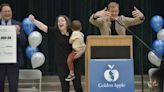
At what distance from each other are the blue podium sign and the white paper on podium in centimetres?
159

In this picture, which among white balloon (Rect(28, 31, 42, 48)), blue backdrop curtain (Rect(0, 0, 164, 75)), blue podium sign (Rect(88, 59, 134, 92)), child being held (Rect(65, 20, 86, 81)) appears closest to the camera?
blue podium sign (Rect(88, 59, 134, 92))

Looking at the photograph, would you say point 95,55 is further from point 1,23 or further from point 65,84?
point 1,23

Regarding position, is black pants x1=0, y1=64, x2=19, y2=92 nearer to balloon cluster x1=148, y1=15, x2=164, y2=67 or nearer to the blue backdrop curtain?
balloon cluster x1=148, y1=15, x2=164, y2=67

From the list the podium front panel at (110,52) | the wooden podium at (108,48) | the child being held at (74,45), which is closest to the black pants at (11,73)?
the child being held at (74,45)

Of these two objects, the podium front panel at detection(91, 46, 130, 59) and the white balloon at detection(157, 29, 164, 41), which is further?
the white balloon at detection(157, 29, 164, 41)

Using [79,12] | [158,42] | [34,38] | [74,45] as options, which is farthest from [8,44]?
[79,12]

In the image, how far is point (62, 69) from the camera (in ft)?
15.6

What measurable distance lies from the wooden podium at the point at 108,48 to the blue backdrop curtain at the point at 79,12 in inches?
174

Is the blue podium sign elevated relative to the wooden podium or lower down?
lower down

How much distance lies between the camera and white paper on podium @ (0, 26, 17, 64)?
15.5ft

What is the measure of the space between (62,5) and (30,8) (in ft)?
2.64

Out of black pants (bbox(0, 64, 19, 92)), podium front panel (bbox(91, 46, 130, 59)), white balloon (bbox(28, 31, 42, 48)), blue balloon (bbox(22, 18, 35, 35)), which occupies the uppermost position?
blue balloon (bbox(22, 18, 35, 35))

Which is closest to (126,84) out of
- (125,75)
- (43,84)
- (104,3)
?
(125,75)

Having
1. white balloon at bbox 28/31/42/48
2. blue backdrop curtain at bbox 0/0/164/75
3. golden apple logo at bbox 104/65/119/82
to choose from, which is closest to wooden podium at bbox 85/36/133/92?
golden apple logo at bbox 104/65/119/82
